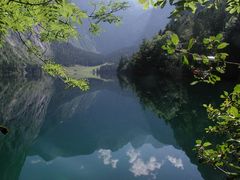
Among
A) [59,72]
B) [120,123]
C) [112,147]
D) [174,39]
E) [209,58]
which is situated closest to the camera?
[174,39]

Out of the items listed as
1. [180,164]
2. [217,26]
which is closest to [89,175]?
[180,164]

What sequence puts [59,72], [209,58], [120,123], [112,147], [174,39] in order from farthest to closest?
[120,123] → [112,147] → [59,72] → [209,58] → [174,39]

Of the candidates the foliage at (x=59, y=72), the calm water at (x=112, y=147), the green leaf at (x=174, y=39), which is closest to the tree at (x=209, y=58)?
the green leaf at (x=174, y=39)

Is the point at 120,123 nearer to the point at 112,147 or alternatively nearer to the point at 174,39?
the point at 112,147

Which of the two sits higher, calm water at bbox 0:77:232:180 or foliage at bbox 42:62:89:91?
foliage at bbox 42:62:89:91

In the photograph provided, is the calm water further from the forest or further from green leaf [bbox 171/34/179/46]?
green leaf [bbox 171/34/179/46]

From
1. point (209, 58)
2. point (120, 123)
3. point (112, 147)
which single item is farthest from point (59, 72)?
point (120, 123)

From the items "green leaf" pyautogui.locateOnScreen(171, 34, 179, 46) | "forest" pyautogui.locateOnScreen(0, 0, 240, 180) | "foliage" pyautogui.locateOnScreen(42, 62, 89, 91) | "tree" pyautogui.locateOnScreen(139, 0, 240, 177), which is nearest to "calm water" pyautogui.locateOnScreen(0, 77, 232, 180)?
"forest" pyautogui.locateOnScreen(0, 0, 240, 180)

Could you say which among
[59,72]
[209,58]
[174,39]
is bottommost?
[59,72]

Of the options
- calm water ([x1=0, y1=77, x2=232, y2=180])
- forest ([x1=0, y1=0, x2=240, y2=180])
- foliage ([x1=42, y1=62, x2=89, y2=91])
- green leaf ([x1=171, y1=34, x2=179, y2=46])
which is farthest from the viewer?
calm water ([x1=0, y1=77, x2=232, y2=180])

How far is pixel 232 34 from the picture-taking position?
305 feet

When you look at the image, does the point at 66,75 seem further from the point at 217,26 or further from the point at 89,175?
the point at 217,26

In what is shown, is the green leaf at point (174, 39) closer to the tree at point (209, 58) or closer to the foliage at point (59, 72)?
the tree at point (209, 58)

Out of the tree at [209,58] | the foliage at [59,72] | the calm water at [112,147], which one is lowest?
the calm water at [112,147]
